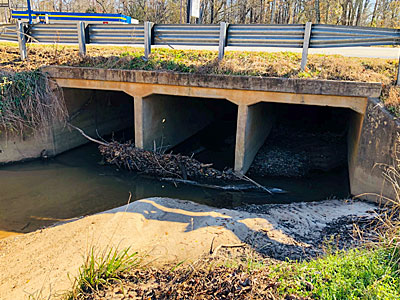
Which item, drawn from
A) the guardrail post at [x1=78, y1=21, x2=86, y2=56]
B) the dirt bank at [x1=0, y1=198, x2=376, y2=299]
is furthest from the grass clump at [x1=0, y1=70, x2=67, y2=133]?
the dirt bank at [x1=0, y1=198, x2=376, y2=299]

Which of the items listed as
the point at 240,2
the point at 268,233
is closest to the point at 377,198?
the point at 268,233

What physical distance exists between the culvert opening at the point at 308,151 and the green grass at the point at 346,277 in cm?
477

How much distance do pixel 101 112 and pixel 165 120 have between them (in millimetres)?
3033

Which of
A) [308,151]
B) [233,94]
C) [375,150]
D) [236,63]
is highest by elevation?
[236,63]

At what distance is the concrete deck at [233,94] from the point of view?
7844mm

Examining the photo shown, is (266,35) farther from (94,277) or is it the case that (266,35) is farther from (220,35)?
(94,277)

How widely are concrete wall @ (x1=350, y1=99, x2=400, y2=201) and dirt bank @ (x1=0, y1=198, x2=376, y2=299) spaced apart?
0.49m

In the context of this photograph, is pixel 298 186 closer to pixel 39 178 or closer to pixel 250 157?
pixel 250 157

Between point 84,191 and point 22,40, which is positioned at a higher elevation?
point 22,40

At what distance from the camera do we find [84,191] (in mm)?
8883

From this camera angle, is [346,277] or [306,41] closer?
[346,277]

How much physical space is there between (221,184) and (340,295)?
586 cm

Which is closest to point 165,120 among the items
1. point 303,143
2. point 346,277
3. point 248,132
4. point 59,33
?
point 248,132

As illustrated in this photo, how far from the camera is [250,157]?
10.2 m
